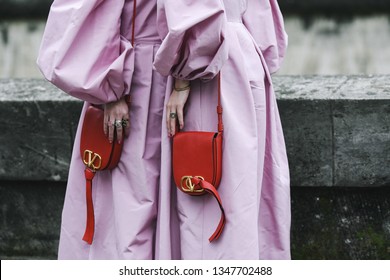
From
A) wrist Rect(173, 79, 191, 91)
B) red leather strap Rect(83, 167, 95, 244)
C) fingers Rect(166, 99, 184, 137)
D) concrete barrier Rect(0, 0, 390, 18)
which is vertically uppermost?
wrist Rect(173, 79, 191, 91)

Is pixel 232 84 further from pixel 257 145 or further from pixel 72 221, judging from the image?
pixel 72 221

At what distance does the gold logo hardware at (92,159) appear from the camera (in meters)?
3.10

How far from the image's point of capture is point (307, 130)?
388cm

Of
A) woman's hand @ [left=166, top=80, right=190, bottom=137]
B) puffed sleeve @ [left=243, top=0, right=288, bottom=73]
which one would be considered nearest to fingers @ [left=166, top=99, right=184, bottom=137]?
woman's hand @ [left=166, top=80, right=190, bottom=137]

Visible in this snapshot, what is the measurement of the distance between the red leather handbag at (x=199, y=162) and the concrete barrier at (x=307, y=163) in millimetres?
997

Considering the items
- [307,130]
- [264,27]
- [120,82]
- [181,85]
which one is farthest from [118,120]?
[307,130]

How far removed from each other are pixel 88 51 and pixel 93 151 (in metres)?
0.35

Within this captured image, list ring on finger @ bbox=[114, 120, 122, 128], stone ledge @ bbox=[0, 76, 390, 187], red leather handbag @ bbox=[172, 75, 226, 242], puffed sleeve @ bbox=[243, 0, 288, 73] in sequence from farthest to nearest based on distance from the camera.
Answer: stone ledge @ bbox=[0, 76, 390, 187] < puffed sleeve @ bbox=[243, 0, 288, 73] < ring on finger @ bbox=[114, 120, 122, 128] < red leather handbag @ bbox=[172, 75, 226, 242]

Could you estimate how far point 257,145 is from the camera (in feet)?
10.1

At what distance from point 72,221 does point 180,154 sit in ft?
1.79

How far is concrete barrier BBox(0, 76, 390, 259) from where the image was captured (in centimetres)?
384

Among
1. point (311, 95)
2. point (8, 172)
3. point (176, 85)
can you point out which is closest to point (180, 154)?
point (176, 85)

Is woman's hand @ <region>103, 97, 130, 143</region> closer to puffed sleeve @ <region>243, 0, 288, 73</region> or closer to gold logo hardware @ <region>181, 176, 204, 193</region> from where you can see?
gold logo hardware @ <region>181, 176, 204, 193</region>

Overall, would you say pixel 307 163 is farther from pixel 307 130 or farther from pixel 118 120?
pixel 118 120
